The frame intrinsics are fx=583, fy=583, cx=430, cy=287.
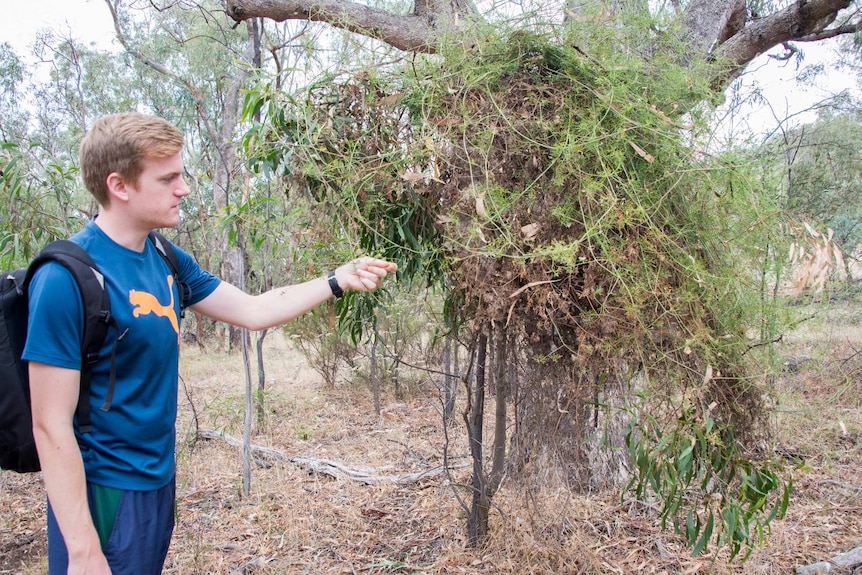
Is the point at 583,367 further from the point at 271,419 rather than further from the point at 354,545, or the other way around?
the point at 271,419

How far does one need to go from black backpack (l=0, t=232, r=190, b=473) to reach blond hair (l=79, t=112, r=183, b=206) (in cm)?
22

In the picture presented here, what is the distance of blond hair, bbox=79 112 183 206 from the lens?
165 centimetres

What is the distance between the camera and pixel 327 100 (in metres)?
2.13

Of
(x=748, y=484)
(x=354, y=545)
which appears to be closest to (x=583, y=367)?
(x=748, y=484)

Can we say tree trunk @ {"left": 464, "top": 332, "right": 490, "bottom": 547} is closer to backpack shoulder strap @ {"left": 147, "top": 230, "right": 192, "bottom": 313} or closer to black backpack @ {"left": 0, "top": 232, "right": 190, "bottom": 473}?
backpack shoulder strap @ {"left": 147, "top": 230, "right": 192, "bottom": 313}

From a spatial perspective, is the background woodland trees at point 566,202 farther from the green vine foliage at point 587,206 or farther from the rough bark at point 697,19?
the rough bark at point 697,19

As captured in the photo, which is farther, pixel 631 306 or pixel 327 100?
pixel 327 100

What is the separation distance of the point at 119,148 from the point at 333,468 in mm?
3767

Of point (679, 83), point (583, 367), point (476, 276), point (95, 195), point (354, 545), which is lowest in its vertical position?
point (354, 545)

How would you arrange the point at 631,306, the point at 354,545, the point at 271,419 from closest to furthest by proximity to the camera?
the point at 631,306 → the point at 354,545 → the point at 271,419

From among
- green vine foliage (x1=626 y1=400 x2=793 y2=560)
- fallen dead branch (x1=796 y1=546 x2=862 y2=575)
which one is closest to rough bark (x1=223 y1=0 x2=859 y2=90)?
green vine foliage (x1=626 y1=400 x2=793 y2=560)

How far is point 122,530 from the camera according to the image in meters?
1.67

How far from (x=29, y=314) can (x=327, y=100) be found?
3.87 ft

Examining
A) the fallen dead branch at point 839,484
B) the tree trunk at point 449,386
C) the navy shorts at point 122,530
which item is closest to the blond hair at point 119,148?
the navy shorts at point 122,530
